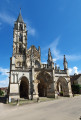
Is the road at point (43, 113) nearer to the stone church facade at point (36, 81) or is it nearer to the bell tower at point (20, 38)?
the stone church facade at point (36, 81)

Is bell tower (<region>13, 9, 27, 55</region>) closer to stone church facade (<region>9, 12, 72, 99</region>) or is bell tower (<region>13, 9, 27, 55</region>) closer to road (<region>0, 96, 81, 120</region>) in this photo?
stone church facade (<region>9, 12, 72, 99</region>)

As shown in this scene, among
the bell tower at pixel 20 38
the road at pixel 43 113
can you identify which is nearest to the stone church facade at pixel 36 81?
the bell tower at pixel 20 38

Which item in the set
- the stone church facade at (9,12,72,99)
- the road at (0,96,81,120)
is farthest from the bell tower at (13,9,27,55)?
the road at (0,96,81,120)

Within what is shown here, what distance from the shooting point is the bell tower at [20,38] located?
36938mm

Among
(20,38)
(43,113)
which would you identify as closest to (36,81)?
(43,113)

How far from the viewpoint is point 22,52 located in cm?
3681

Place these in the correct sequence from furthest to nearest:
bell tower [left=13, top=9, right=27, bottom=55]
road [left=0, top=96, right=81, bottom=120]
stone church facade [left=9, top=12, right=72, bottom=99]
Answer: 1. bell tower [left=13, top=9, right=27, bottom=55]
2. stone church facade [left=9, top=12, right=72, bottom=99]
3. road [left=0, top=96, right=81, bottom=120]

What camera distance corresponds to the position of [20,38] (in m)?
40.0

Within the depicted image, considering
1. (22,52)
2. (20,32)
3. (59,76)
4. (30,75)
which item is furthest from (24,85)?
(20,32)

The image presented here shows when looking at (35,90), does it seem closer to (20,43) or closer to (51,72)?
(51,72)

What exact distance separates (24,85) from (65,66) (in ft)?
42.0

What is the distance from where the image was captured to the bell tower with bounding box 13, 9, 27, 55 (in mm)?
36938

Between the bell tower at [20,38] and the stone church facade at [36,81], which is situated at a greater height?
the bell tower at [20,38]

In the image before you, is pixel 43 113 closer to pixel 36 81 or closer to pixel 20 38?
pixel 36 81
